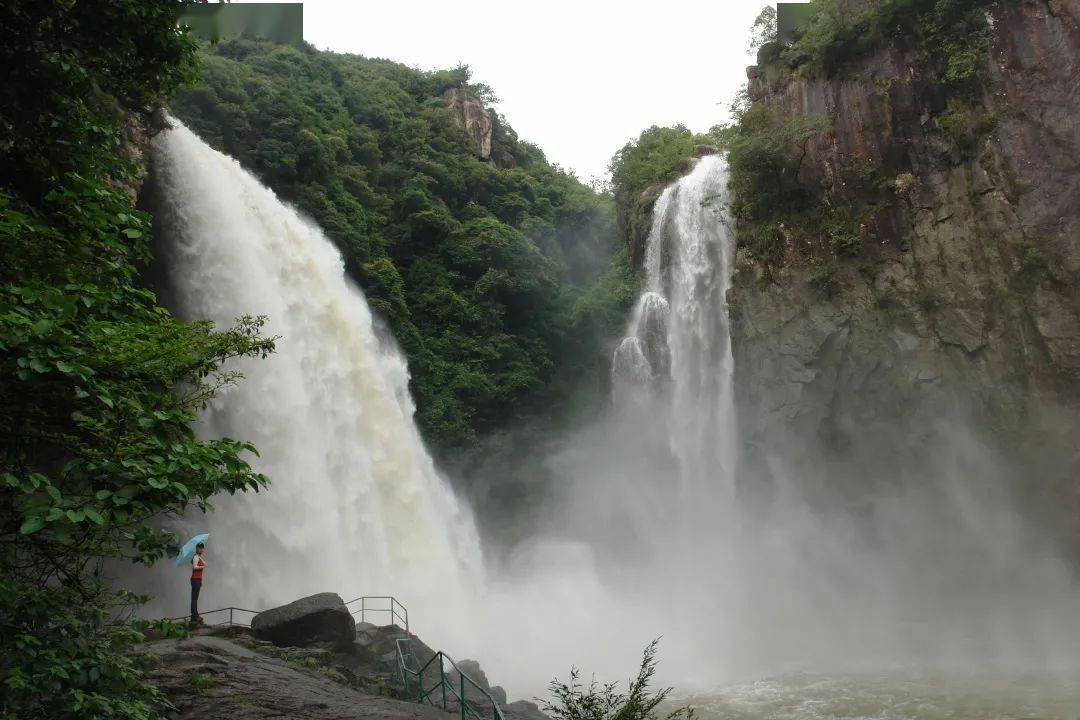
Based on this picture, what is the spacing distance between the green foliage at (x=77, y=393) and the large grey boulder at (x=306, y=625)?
679cm

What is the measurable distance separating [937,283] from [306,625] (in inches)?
626

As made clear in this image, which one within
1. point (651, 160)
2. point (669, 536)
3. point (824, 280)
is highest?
point (651, 160)

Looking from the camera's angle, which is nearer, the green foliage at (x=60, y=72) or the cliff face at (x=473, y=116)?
the green foliage at (x=60, y=72)

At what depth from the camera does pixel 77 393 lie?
4.56 meters

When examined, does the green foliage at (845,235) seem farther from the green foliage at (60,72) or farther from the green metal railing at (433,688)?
the green foliage at (60,72)

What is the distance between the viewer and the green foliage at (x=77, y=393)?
4254 millimetres

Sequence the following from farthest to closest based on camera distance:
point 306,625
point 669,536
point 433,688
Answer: point 669,536 < point 306,625 < point 433,688

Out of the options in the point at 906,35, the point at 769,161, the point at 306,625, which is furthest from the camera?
the point at 769,161

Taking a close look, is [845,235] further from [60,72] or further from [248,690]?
[60,72]

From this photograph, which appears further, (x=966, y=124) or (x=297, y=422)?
(x=297, y=422)

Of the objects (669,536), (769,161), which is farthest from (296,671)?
(769,161)

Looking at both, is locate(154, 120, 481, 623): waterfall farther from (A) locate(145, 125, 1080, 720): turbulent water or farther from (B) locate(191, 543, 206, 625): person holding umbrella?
(B) locate(191, 543, 206, 625): person holding umbrella

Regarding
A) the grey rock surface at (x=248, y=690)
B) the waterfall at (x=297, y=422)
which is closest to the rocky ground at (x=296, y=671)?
the grey rock surface at (x=248, y=690)

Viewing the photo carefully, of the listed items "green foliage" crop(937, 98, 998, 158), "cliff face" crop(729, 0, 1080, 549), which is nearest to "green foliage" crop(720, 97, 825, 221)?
"cliff face" crop(729, 0, 1080, 549)
